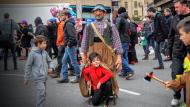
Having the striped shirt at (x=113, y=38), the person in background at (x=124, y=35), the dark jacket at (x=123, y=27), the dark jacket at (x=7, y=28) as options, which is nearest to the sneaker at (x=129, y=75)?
the person in background at (x=124, y=35)

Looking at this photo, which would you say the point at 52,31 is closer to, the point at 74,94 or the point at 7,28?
the point at 7,28

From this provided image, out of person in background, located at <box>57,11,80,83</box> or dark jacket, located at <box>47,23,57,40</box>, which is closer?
person in background, located at <box>57,11,80,83</box>

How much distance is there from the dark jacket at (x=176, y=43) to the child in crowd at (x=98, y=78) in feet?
3.98

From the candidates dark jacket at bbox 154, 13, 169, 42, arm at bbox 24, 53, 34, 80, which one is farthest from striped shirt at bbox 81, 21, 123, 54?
dark jacket at bbox 154, 13, 169, 42

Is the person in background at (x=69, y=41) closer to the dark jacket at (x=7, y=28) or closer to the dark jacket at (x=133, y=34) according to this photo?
the dark jacket at (x=7, y=28)

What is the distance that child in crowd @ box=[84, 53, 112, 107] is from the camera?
7.89m

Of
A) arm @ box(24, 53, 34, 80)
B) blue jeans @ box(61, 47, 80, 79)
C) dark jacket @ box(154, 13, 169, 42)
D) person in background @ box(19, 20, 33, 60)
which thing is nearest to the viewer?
arm @ box(24, 53, 34, 80)

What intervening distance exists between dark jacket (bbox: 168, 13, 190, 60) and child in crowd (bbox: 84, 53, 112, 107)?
1.21m

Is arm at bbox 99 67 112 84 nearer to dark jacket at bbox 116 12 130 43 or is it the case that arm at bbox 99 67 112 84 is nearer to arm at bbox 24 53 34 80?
arm at bbox 24 53 34 80

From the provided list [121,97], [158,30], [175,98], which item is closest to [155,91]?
[121,97]

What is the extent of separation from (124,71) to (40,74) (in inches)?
177

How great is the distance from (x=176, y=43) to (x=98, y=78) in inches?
59.9

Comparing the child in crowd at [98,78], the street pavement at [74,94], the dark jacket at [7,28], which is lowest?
the street pavement at [74,94]

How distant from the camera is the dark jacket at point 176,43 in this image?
7.40 m
